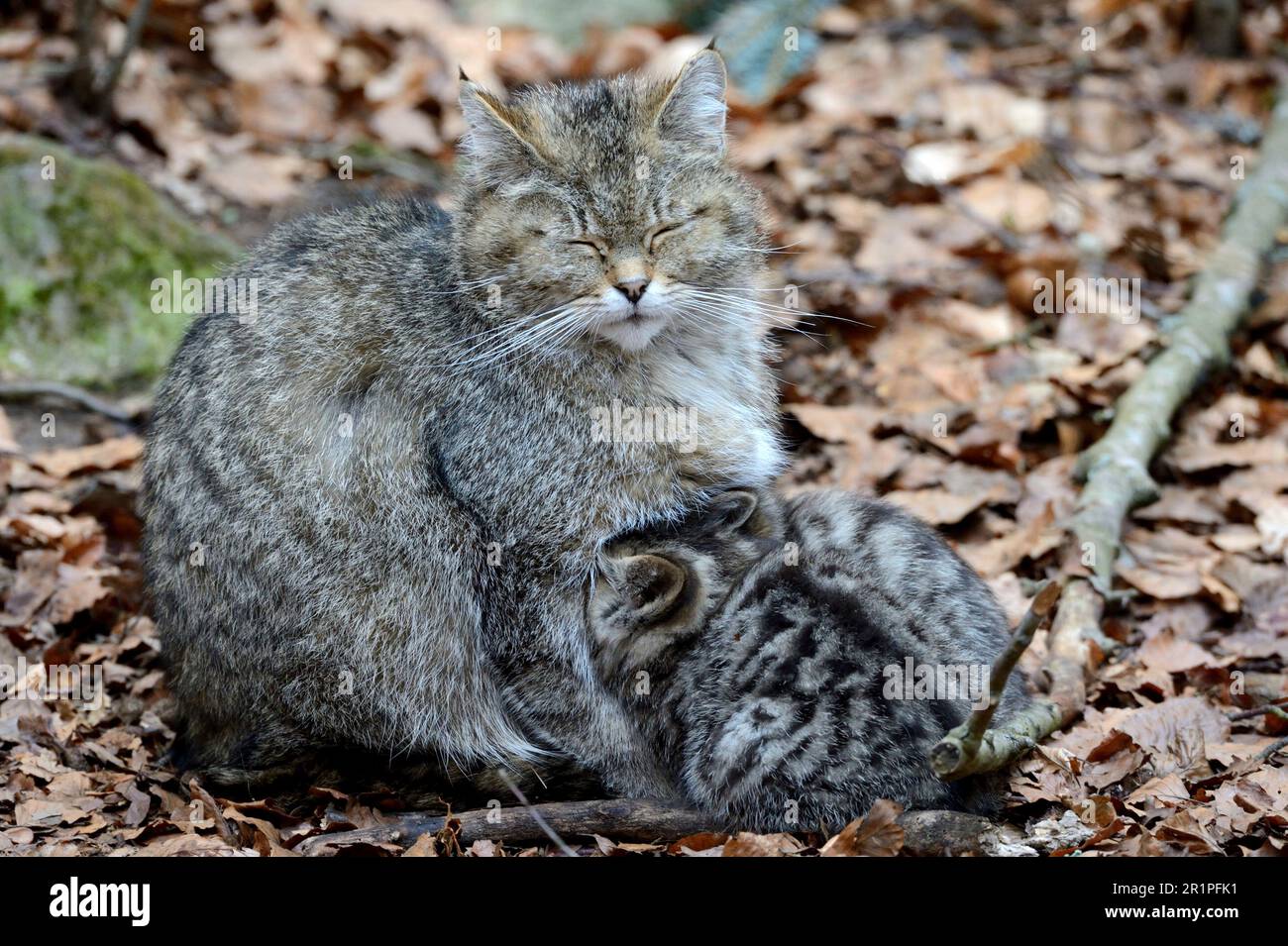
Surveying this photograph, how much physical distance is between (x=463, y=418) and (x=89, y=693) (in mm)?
2019

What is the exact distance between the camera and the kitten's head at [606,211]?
4914 mm

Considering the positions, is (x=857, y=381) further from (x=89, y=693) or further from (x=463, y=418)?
(x=89, y=693)

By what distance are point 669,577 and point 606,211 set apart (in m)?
1.32

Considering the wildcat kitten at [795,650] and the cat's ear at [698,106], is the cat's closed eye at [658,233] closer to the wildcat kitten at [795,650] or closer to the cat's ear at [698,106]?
the cat's ear at [698,106]

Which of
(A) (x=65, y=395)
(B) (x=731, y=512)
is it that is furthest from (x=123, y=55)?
(B) (x=731, y=512)

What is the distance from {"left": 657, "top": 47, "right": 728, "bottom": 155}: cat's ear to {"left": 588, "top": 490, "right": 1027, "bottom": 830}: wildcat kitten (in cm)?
138

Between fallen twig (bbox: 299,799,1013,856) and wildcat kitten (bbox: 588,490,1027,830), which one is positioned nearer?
wildcat kitten (bbox: 588,490,1027,830)

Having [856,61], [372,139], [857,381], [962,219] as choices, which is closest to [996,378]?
[857,381]

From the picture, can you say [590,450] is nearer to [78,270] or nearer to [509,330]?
[509,330]

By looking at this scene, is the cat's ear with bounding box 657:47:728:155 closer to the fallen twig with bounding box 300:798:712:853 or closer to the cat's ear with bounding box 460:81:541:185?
the cat's ear with bounding box 460:81:541:185

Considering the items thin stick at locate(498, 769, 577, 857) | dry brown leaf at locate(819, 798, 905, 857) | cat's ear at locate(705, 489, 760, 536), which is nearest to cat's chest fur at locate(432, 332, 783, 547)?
cat's ear at locate(705, 489, 760, 536)

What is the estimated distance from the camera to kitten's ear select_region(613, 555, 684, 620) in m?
4.79

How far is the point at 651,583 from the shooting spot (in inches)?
189
